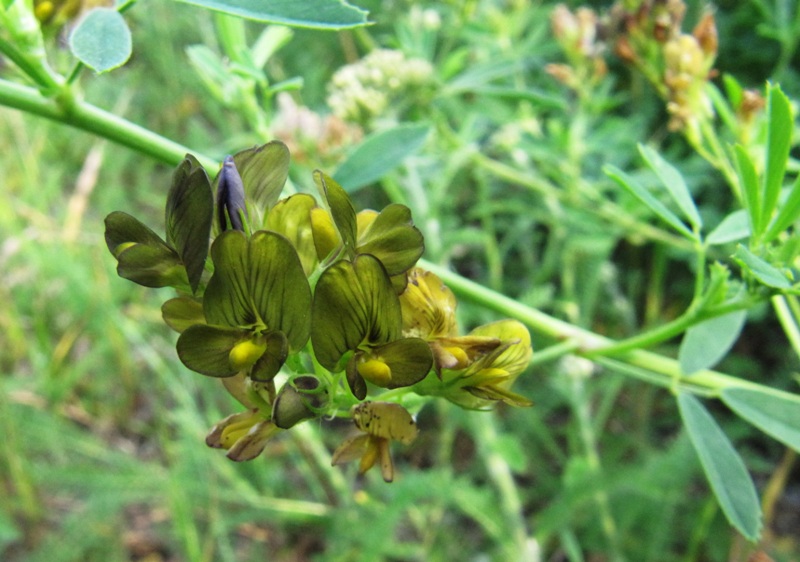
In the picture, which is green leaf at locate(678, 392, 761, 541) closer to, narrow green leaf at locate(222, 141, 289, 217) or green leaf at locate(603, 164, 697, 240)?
green leaf at locate(603, 164, 697, 240)

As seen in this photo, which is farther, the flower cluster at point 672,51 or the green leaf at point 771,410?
the flower cluster at point 672,51

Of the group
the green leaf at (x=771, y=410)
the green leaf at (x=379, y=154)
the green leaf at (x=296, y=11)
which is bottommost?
the green leaf at (x=771, y=410)

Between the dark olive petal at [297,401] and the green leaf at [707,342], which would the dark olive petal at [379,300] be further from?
the green leaf at [707,342]

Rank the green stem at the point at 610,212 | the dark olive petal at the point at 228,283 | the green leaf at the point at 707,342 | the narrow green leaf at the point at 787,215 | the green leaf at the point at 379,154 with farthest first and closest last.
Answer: the green stem at the point at 610,212 → the green leaf at the point at 379,154 → the green leaf at the point at 707,342 → the narrow green leaf at the point at 787,215 → the dark olive petal at the point at 228,283

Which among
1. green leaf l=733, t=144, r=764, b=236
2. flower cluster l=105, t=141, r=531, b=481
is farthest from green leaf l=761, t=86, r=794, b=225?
flower cluster l=105, t=141, r=531, b=481

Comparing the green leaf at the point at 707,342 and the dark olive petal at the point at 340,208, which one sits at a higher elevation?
the dark olive petal at the point at 340,208

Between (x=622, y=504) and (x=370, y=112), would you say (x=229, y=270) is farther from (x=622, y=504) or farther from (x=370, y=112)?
(x=622, y=504)

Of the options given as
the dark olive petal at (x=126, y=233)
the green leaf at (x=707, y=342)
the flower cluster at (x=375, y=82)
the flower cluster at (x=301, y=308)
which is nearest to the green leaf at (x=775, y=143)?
the green leaf at (x=707, y=342)

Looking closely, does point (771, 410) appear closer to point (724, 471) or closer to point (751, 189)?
point (724, 471)

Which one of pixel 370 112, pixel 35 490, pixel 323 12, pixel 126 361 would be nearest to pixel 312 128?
pixel 370 112
